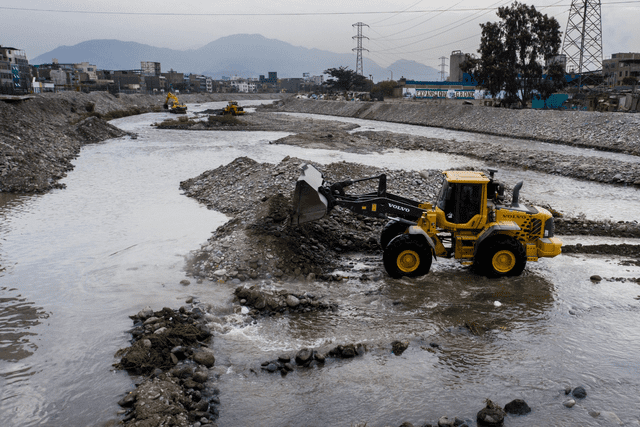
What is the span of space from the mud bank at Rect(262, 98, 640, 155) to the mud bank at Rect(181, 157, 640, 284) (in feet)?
63.7

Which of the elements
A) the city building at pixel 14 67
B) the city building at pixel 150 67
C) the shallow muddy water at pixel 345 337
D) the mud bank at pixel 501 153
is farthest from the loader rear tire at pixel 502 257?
A: the city building at pixel 150 67

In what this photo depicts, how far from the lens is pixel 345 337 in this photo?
744cm

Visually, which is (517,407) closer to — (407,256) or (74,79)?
(407,256)

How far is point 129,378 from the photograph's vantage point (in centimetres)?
639

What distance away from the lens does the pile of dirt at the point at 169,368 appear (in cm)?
544

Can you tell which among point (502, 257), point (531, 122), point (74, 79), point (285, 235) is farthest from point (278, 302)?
point (74, 79)

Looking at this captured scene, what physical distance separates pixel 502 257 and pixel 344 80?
Answer: 313ft

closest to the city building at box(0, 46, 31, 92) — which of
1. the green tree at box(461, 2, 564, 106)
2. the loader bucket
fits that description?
the green tree at box(461, 2, 564, 106)

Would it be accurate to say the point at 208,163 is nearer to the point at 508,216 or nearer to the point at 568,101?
the point at 508,216

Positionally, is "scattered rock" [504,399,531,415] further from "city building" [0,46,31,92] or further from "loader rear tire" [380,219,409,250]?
"city building" [0,46,31,92]

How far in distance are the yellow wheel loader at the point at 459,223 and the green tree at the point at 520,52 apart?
37.2m

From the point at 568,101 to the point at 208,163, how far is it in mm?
36651

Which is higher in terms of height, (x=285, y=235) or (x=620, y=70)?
(x=620, y=70)

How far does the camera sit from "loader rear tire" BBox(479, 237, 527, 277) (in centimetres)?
899
